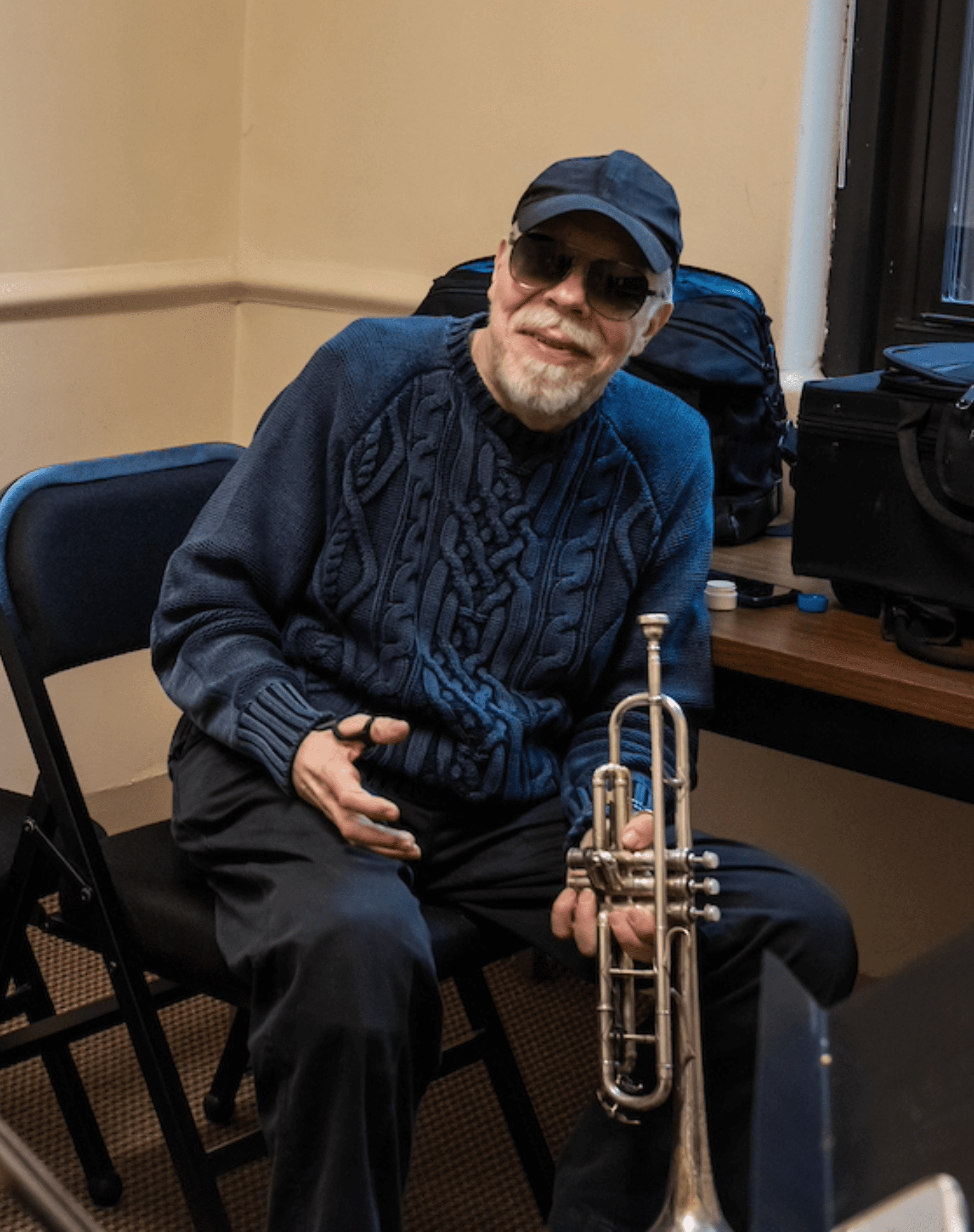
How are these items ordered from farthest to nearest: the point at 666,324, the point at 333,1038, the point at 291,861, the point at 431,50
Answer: the point at 431,50 → the point at 666,324 → the point at 291,861 → the point at 333,1038

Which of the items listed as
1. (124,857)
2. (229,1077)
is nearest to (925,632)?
(124,857)

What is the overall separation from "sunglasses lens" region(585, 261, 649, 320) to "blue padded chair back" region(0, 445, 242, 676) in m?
0.53

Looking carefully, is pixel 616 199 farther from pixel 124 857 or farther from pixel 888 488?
pixel 124 857

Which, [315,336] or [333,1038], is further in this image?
[315,336]

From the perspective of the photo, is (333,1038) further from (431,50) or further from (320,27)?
(320,27)

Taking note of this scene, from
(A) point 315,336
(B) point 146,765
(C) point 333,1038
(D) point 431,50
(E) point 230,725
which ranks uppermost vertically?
(D) point 431,50

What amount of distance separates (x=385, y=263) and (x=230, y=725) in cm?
136

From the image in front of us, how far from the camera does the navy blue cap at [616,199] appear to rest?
160cm

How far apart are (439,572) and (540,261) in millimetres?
350

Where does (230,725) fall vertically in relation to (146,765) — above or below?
above

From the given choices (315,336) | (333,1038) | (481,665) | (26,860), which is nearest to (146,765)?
(315,336)

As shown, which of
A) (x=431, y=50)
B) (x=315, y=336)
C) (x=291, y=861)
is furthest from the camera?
(x=315, y=336)

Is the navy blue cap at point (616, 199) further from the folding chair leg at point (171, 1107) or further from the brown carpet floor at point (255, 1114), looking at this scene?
the brown carpet floor at point (255, 1114)

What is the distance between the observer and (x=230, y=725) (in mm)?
1575
